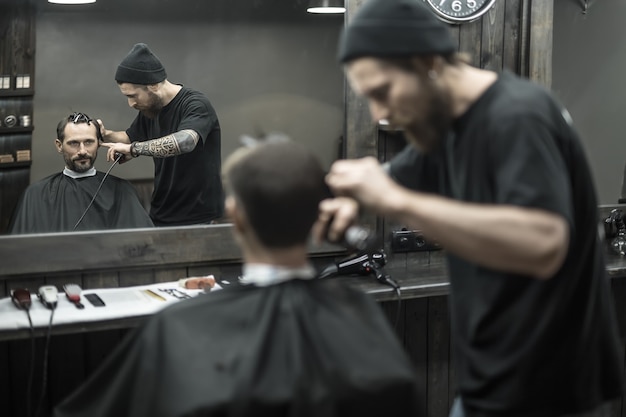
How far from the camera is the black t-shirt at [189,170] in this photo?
121 inches

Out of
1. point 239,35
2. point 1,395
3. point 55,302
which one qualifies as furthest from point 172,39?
point 1,395

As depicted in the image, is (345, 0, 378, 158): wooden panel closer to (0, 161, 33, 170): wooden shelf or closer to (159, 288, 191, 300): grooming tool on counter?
(159, 288, 191, 300): grooming tool on counter

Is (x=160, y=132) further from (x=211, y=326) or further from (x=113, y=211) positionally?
(x=211, y=326)

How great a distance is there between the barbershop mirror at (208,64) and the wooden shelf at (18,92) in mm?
29

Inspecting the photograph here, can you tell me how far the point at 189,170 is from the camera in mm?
3111

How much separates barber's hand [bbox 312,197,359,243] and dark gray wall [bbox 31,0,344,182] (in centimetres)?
147

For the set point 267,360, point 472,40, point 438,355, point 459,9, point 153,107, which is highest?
point 459,9

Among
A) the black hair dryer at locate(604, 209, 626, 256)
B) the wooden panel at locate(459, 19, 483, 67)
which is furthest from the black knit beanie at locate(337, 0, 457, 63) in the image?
the black hair dryer at locate(604, 209, 626, 256)

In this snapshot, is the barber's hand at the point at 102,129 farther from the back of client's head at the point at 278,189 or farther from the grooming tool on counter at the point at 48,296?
the back of client's head at the point at 278,189

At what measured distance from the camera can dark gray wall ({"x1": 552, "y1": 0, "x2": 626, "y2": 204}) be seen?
3660 mm

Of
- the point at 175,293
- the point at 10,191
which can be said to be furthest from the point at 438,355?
the point at 10,191

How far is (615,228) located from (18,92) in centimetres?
261

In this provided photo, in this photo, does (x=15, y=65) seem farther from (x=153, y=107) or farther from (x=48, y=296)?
(x=48, y=296)

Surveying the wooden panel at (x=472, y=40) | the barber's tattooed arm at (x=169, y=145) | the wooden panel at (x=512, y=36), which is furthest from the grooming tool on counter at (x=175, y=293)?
the wooden panel at (x=512, y=36)
